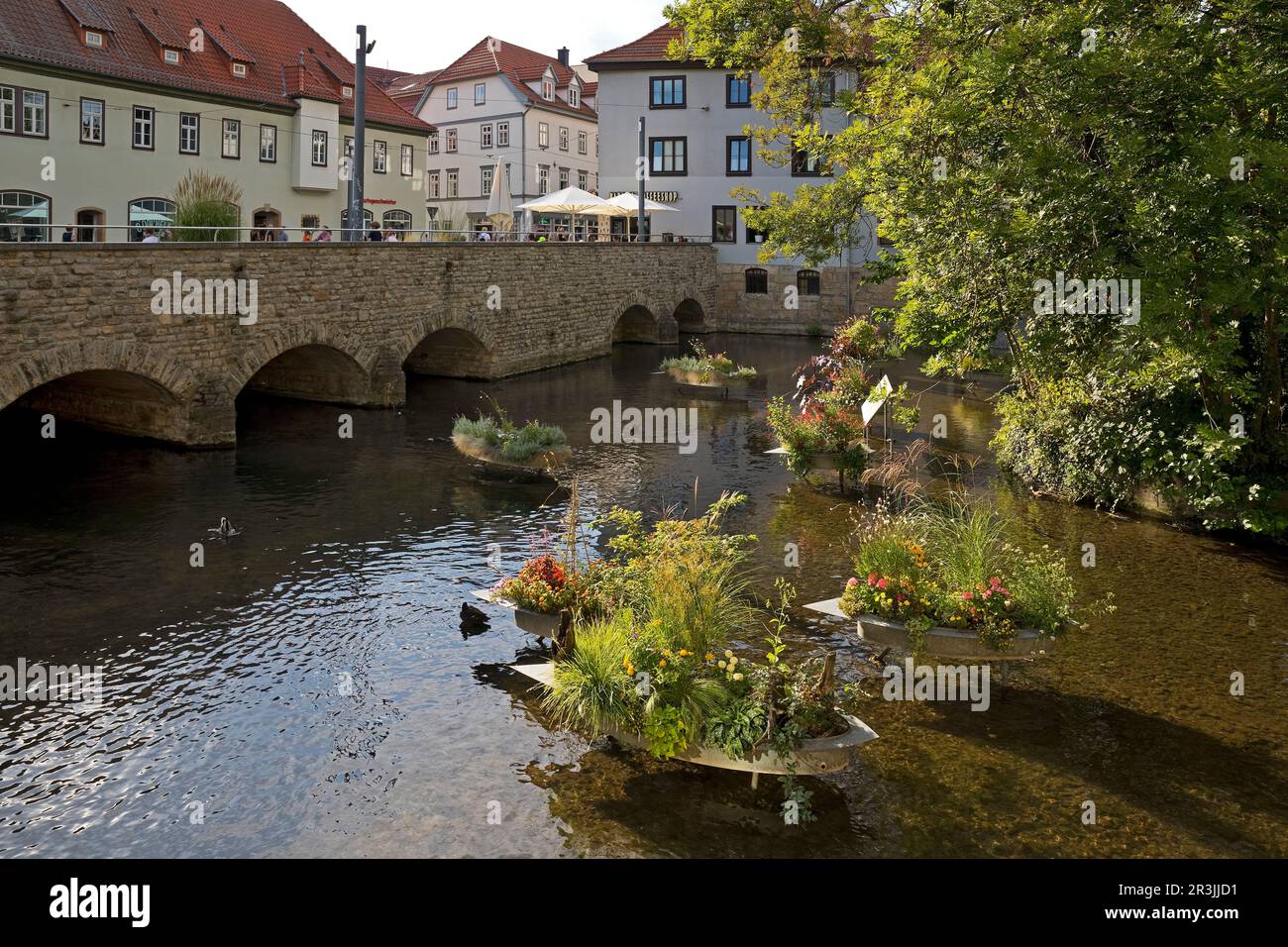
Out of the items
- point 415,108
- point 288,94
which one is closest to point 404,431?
point 288,94

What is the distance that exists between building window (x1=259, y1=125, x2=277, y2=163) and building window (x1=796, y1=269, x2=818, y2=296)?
21.7m

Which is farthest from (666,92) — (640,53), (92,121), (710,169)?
(92,121)

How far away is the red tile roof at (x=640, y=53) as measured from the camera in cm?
5031

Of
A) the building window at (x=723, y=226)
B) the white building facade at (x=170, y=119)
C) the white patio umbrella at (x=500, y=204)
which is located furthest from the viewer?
the building window at (x=723, y=226)

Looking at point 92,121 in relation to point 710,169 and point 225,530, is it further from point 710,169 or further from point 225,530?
point 710,169

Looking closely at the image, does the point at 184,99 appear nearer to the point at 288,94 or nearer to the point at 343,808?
the point at 288,94

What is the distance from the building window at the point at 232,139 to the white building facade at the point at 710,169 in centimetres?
1660

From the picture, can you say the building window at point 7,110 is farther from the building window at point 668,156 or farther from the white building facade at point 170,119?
the building window at point 668,156

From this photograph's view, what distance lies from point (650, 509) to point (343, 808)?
10040 millimetres

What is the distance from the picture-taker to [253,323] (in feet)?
74.7

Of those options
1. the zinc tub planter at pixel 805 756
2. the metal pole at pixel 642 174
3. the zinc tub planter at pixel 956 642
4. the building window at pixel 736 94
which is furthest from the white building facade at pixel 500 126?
the zinc tub planter at pixel 805 756

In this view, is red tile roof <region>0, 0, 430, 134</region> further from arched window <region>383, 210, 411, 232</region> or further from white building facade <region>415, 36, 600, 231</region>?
white building facade <region>415, 36, 600, 231</region>

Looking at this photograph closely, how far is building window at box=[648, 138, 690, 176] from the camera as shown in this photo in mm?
51094

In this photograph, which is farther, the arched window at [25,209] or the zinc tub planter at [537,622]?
the arched window at [25,209]
